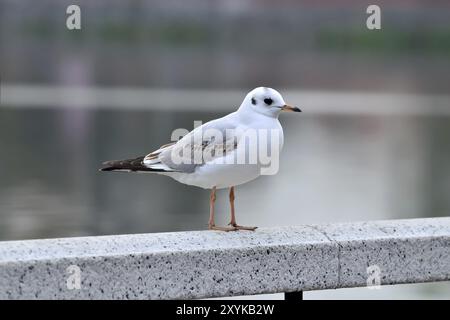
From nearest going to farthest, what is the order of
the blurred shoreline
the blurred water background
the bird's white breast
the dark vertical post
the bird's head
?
the dark vertical post → the bird's white breast → the bird's head → the blurred water background → the blurred shoreline

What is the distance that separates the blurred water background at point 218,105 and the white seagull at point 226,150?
332 cm

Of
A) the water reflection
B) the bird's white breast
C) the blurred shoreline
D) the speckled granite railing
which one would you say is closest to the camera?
the speckled granite railing

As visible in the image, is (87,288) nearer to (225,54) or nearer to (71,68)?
(71,68)

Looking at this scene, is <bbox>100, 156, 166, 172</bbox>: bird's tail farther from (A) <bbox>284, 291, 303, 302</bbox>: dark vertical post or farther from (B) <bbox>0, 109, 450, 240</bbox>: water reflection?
(B) <bbox>0, 109, 450, 240</bbox>: water reflection

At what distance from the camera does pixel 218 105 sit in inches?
1371

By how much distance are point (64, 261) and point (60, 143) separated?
2215 cm

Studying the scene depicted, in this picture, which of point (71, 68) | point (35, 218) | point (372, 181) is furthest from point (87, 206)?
point (71, 68)

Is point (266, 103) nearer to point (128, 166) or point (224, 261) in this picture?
point (128, 166)

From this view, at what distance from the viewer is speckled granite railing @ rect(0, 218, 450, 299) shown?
3.74 metres

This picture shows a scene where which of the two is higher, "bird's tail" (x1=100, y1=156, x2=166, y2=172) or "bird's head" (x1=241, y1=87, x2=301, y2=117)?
"bird's head" (x1=241, y1=87, x2=301, y2=117)

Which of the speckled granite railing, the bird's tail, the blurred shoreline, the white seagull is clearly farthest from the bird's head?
the blurred shoreline

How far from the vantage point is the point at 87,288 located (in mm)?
3750

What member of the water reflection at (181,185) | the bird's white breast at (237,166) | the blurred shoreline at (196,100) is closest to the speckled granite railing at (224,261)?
the bird's white breast at (237,166)

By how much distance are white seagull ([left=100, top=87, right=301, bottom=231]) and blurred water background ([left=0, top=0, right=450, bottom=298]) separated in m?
3.32
